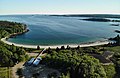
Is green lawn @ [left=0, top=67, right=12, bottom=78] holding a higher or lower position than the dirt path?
higher

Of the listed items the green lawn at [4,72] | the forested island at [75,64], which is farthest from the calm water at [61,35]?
the green lawn at [4,72]

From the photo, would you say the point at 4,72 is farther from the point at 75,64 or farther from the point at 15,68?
the point at 75,64

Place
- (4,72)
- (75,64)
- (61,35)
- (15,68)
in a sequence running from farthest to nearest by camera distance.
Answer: (61,35) → (15,68) → (4,72) → (75,64)

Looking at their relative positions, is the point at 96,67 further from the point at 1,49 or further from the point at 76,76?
the point at 1,49

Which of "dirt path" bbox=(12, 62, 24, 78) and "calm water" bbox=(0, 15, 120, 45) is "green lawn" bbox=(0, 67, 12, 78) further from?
"calm water" bbox=(0, 15, 120, 45)

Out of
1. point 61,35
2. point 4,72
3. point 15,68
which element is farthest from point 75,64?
point 61,35

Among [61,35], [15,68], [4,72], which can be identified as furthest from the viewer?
[61,35]

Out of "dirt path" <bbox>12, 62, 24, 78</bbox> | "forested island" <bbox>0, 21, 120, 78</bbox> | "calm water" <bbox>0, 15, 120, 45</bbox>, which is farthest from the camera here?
"calm water" <bbox>0, 15, 120, 45</bbox>

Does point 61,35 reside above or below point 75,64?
Answer: below

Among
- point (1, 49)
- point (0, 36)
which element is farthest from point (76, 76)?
point (0, 36)

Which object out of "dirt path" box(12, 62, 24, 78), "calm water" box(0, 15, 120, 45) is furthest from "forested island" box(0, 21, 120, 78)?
"calm water" box(0, 15, 120, 45)

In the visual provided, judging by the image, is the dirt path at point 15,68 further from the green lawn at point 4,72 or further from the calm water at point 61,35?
the calm water at point 61,35
